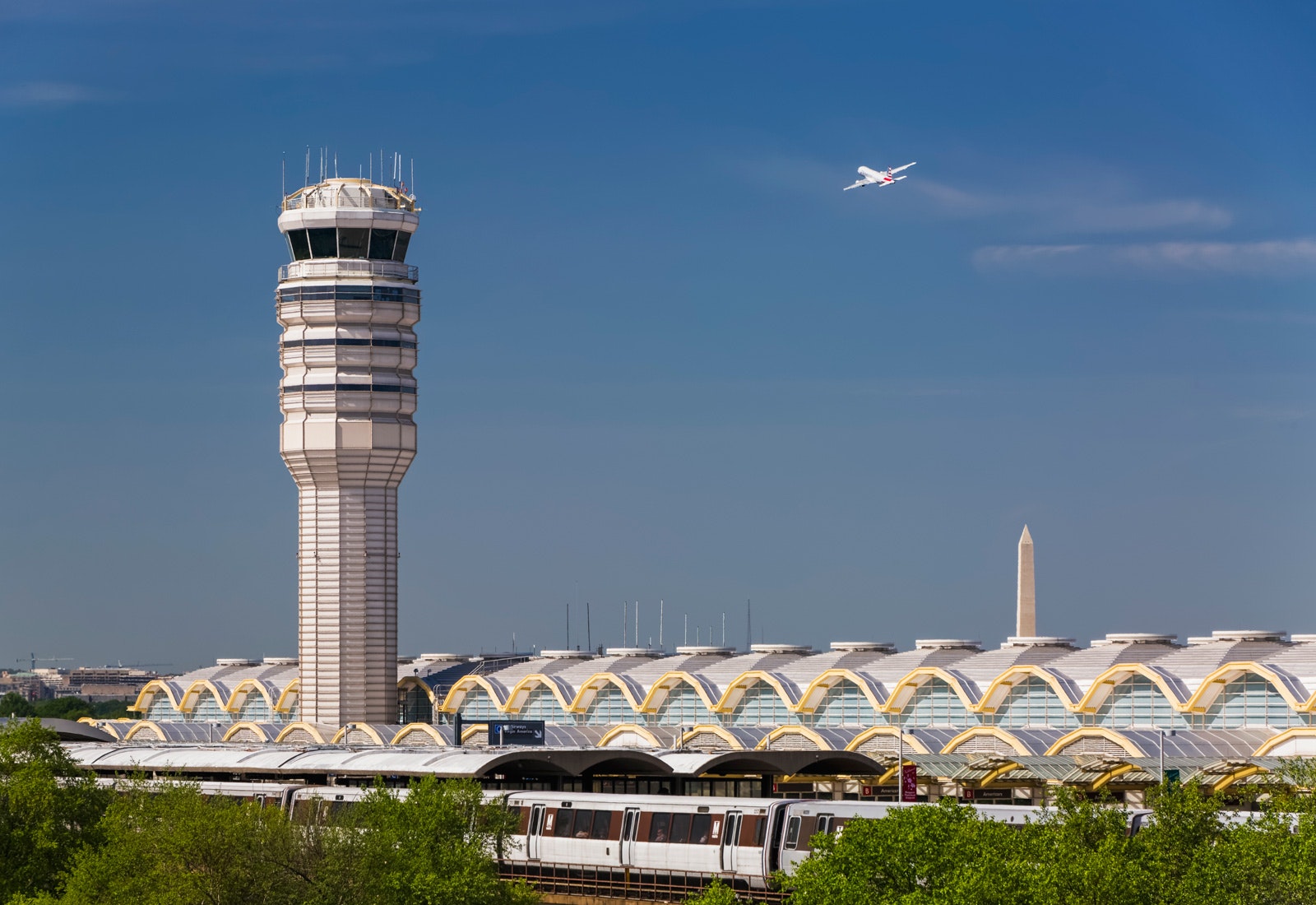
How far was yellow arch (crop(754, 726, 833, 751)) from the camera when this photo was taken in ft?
416

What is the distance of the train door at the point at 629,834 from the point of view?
7688 centimetres

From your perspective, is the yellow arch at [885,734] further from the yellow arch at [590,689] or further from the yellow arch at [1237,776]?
the yellow arch at [590,689]

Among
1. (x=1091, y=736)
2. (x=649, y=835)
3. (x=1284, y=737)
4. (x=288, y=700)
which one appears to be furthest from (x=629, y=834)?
(x=288, y=700)

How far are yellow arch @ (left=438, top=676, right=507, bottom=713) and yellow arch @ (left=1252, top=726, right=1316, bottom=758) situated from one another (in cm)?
7507

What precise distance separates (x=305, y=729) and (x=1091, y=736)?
72.5 meters

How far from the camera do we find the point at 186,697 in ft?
649

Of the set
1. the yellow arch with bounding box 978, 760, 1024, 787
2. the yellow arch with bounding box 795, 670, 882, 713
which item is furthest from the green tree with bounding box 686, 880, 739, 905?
the yellow arch with bounding box 795, 670, 882, 713

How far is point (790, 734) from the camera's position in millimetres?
131875

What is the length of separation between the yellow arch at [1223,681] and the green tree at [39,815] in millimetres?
69854

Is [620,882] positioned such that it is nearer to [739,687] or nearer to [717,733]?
[717,733]

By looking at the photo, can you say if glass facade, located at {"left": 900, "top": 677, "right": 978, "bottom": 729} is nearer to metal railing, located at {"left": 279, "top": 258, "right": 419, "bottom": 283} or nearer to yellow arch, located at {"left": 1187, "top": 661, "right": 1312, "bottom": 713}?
yellow arch, located at {"left": 1187, "top": 661, "right": 1312, "bottom": 713}

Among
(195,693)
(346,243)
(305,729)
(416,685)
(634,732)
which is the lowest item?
(305,729)

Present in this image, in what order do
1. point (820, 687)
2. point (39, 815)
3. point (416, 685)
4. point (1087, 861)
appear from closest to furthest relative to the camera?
point (1087, 861), point (39, 815), point (820, 687), point (416, 685)

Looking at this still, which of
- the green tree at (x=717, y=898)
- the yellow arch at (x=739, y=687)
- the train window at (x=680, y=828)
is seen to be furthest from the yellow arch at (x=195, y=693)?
the green tree at (x=717, y=898)
